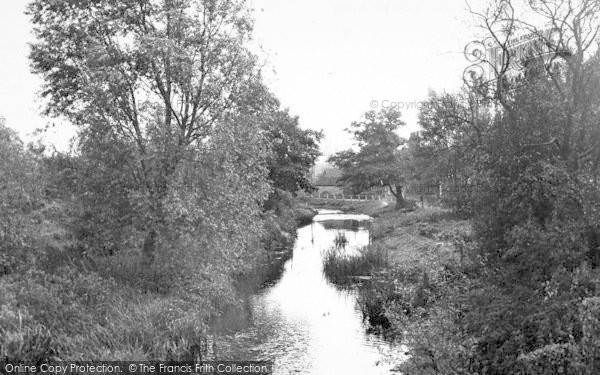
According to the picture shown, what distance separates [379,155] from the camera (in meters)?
59.9

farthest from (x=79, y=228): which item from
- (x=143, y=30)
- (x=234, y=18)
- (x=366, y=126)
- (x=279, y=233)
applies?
(x=366, y=126)

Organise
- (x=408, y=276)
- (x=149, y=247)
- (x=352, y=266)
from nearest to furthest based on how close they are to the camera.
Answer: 1. (x=149, y=247)
2. (x=408, y=276)
3. (x=352, y=266)

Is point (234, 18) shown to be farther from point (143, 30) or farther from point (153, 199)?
point (153, 199)

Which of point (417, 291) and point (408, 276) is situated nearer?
point (417, 291)

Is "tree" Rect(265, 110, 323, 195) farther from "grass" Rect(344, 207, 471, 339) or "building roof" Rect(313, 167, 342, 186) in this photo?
"building roof" Rect(313, 167, 342, 186)

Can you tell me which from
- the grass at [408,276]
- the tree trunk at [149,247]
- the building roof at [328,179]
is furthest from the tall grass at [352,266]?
the building roof at [328,179]

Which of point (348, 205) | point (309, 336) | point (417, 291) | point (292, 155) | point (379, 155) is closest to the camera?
point (309, 336)

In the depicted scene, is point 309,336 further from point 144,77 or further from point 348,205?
point 348,205

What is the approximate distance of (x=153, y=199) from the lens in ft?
57.1

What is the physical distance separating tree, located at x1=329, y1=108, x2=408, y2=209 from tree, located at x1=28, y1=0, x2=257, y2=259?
40573 millimetres

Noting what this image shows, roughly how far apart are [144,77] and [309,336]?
11.3 meters

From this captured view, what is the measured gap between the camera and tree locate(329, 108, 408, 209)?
192ft

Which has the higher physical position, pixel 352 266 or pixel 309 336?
pixel 352 266

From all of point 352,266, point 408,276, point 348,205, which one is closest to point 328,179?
point 348,205
